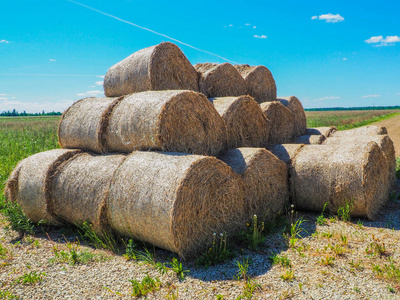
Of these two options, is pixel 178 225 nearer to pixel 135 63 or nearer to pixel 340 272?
pixel 340 272

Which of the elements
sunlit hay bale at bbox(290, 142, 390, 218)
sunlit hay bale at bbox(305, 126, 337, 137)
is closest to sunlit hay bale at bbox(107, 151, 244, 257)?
sunlit hay bale at bbox(290, 142, 390, 218)

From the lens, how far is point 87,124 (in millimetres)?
5980

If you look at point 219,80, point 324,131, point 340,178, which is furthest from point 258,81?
point 340,178

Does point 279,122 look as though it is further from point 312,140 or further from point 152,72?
point 152,72

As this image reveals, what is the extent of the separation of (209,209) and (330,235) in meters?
1.94

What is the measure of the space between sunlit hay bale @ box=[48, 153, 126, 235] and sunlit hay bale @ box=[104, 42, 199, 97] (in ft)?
5.59

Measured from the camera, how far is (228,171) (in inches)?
192

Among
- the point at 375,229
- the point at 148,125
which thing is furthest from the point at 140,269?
the point at 375,229

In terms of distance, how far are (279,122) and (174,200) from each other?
192 inches

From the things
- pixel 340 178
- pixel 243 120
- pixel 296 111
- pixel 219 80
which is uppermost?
pixel 219 80

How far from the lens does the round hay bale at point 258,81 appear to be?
8.62 m

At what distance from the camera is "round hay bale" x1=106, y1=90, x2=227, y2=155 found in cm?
500

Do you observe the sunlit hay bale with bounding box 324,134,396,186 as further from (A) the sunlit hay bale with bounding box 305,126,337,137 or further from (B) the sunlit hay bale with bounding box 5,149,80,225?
(B) the sunlit hay bale with bounding box 5,149,80,225

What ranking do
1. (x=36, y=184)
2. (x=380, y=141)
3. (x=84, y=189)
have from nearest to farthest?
(x=84, y=189) < (x=36, y=184) < (x=380, y=141)
